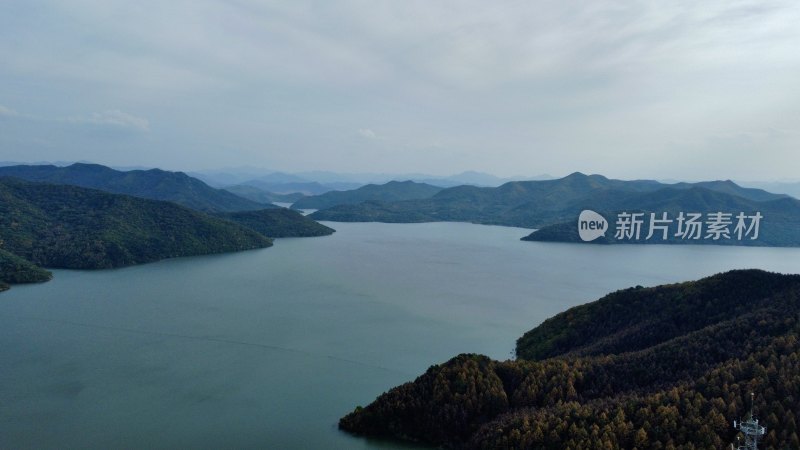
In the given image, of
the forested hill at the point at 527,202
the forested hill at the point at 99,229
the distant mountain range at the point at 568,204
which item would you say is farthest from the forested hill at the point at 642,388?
the forested hill at the point at 527,202

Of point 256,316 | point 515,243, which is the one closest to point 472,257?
point 515,243

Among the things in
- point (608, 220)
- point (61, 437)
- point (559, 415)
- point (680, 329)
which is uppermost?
point (608, 220)

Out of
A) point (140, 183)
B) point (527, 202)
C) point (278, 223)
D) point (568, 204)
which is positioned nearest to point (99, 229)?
point (278, 223)

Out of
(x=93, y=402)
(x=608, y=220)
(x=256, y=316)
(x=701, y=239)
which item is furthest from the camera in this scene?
(x=608, y=220)

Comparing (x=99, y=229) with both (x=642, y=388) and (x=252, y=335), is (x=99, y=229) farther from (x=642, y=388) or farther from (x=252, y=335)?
(x=642, y=388)

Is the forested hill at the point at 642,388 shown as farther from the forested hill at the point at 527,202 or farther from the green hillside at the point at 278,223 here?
the forested hill at the point at 527,202

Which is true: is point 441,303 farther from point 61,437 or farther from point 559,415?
point 61,437

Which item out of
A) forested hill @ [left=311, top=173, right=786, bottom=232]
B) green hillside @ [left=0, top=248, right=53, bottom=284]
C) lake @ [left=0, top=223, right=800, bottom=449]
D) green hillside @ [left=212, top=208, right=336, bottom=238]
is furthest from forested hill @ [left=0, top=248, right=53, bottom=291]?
forested hill @ [left=311, top=173, right=786, bottom=232]

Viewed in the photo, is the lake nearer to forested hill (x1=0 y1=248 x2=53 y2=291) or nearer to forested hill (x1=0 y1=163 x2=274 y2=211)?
forested hill (x1=0 y1=248 x2=53 y2=291)
